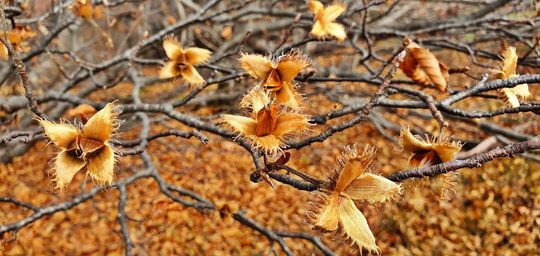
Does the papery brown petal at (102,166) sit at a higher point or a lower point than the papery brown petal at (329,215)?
higher

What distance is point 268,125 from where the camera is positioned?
1371 millimetres

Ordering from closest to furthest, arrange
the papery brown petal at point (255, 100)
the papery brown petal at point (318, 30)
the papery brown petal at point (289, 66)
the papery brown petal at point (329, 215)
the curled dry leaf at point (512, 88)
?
the papery brown petal at point (329, 215)
the papery brown petal at point (255, 100)
the papery brown petal at point (289, 66)
the curled dry leaf at point (512, 88)
the papery brown petal at point (318, 30)

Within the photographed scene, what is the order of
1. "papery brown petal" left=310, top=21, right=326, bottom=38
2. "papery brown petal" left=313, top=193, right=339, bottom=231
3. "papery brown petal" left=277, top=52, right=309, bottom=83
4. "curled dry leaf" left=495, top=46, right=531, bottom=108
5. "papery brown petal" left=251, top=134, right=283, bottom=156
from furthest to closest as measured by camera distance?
1. "papery brown petal" left=310, top=21, right=326, bottom=38
2. "curled dry leaf" left=495, top=46, right=531, bottom=108
3. "papery brown petal" left=277, top=52, right=309, bottom=83
4. "papery brown petal" left=251, top=134, right=283, bottom=156
5. "papery brown petal" left=313, top=193, right=339, bottom=231

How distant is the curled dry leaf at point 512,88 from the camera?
1679mm

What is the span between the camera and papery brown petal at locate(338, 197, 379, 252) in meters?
1.23

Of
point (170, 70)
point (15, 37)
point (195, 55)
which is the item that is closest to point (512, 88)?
point (195, 55)

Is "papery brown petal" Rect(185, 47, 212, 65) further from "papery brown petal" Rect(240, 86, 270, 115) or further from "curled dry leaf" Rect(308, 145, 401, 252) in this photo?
"curled dry leaf" Rect(308, 145, 401, 252)

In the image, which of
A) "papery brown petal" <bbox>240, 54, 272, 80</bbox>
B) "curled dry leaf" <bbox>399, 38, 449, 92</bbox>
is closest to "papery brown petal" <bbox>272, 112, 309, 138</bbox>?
"papery brown petal" <bbox>240, 54, 272, 80</bbox>

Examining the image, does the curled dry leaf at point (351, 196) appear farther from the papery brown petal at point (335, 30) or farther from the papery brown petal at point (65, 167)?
the papery brown petal at point (335, 30)

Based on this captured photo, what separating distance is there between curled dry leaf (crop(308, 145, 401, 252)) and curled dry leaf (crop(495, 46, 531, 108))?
0.69 metres

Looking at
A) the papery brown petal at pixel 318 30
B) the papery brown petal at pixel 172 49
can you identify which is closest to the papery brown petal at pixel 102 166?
the papery brown petal at pixel 172 49

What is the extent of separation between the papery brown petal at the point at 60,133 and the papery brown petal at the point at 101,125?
34mm

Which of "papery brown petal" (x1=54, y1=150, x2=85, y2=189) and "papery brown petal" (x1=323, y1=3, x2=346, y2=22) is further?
"papery brown petal" (x1=323, y1=3, x2=346, y2=22)

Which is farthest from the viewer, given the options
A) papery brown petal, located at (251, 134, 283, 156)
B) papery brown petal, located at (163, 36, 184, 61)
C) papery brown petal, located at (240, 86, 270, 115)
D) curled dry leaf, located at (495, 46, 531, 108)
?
papery brown petal, located at (163, 36, 184, 61)
